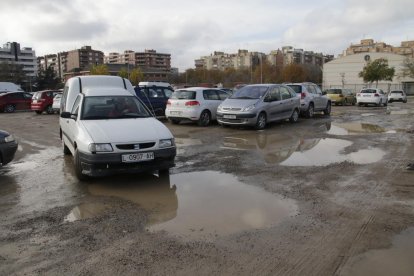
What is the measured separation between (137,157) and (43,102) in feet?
68.7

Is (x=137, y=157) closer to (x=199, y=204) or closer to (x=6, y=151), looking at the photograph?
(x=199, y=204)

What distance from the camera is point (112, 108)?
8.00 m

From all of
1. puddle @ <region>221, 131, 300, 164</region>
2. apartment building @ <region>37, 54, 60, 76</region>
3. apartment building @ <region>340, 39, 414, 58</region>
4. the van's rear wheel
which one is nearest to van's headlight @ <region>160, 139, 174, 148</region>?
puddle @ <region>221, 131, 300, 164</region>

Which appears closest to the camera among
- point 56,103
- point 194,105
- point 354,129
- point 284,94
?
point 354,129

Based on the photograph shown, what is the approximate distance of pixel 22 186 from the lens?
704 cm

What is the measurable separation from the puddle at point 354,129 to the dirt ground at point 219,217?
4.10m

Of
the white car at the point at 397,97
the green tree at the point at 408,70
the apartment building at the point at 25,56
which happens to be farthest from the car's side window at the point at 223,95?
the apartment building at the point at 25,56

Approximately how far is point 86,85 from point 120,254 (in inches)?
292

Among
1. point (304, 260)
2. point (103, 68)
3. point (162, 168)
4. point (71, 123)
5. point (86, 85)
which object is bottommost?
point (304, 260)

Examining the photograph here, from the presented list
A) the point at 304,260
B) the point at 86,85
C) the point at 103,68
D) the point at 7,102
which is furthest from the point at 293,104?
the point at 103,68

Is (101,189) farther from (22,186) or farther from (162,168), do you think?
(22,186)

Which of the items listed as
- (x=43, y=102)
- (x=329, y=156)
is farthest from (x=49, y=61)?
(x=329, y=156)

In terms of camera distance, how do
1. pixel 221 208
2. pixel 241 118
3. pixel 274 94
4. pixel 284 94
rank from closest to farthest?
pixel 221 208 → pixel 241 118 → pixel 274 94 → pixel 284 94

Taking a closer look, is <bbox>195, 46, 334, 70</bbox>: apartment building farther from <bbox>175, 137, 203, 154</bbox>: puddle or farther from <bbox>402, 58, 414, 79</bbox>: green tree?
<bbox>175, 137, 203, 154</bbox>: puddle
